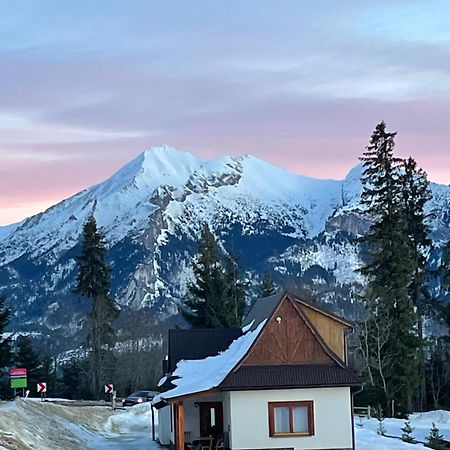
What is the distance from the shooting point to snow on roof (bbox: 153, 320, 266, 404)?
40812 mm

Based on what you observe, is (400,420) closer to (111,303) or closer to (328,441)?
(328,441)

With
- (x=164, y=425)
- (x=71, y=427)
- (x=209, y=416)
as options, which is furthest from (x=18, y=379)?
(x=209, y=416)

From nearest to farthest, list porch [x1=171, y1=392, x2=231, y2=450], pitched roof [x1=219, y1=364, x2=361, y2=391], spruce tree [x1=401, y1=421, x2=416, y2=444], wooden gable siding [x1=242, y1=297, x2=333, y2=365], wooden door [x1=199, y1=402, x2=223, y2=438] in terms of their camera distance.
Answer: pitched roof [x1=219, y1=364, x2=361, y2=391], wooden gable siding [x1=242, y1=297, x2=333, y2=365], porch [x1=171, y1=392, x2=231, y2=450], wooden door [x1=199, y1=402, x2=223, y2=438], spruce tree [x1=401, y1=421, x2=416, y2=444]

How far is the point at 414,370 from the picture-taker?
63781 mm

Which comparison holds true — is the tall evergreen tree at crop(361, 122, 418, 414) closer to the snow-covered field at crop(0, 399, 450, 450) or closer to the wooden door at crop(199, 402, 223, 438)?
the snow-covered field at crop(0, 399, 450, 450)

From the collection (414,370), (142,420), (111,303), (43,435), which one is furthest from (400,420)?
(111,303)

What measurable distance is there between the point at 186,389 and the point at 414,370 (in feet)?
84.6

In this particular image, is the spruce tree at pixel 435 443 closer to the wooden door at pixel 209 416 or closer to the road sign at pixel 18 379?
the wooden door at pixel 209 416

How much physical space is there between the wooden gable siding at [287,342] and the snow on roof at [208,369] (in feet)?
1.40

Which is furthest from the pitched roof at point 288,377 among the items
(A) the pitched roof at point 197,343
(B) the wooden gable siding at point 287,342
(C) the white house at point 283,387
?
Answer: (A) the pitched roof at point 197,343

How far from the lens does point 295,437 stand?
40.4m

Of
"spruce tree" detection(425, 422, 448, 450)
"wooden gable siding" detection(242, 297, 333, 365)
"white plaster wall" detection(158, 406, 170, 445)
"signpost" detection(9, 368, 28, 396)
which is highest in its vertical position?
"wooden gable siding" detection(242, 297, 333, 365)

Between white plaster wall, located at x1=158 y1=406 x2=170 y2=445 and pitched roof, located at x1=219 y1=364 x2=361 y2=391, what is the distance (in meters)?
7.99

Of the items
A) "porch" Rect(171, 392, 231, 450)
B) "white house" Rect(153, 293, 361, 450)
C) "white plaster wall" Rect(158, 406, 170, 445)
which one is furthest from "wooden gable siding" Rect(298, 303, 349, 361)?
"white plaster wall" Rect(158, 406, 170, 445)
